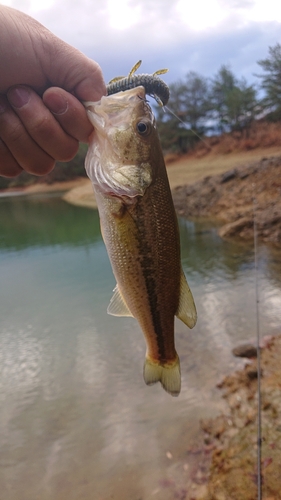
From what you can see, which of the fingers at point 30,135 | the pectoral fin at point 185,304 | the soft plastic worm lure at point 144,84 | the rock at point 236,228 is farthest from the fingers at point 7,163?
the rock at point 236,228

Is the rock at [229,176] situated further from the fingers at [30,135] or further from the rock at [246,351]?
the fingers at [30,135]

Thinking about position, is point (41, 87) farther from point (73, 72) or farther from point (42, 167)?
point (42, 167)

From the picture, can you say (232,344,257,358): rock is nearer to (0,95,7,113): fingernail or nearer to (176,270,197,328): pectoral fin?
(176,270,197,328): pectoral fin

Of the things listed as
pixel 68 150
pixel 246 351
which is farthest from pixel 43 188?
pixel 68 150

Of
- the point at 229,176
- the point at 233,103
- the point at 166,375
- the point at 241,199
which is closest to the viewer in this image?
the point at 166,375

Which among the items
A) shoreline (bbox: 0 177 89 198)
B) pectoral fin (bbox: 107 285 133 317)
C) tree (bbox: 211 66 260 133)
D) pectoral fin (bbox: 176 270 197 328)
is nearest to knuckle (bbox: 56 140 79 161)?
pectoral fin (bbox: 107 285 133 317)

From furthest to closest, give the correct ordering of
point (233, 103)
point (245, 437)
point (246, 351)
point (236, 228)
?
point (233, 103) < point (236, 228) < point (246, 351) < point (245, 437)
